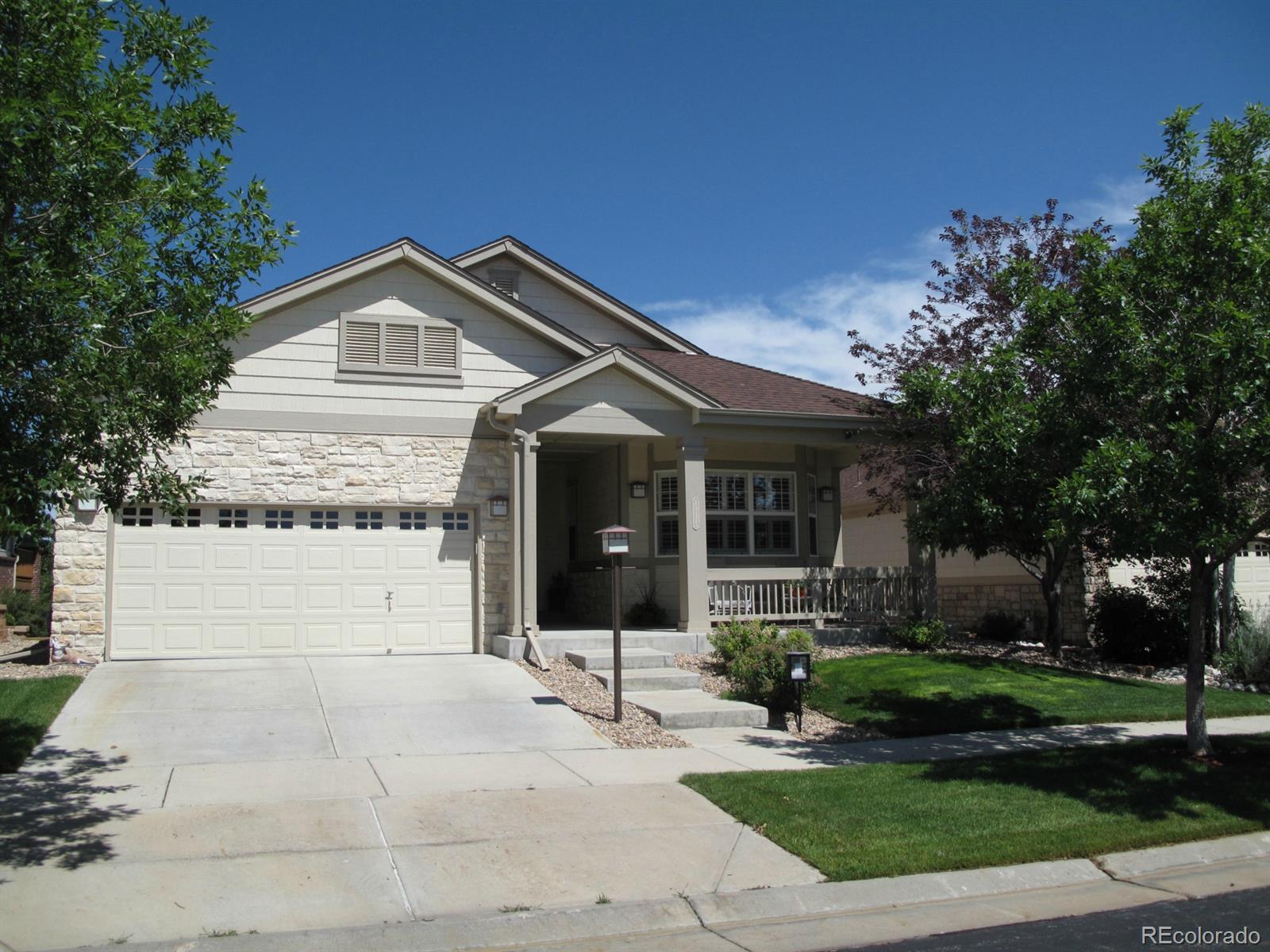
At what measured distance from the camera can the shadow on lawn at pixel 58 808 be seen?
727cm

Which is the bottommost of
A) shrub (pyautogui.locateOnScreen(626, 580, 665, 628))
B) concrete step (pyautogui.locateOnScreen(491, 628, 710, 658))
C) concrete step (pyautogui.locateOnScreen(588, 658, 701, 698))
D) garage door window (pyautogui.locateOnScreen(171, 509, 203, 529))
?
concrete step (pyautogui.locateOnScreen(588, 658, 701, 698))

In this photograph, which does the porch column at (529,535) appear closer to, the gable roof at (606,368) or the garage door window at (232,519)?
the gable roof at (606,368)

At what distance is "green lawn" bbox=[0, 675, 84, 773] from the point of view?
388 inches

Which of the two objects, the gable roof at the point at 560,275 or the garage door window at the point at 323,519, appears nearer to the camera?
the garage door window at the point at 323,519

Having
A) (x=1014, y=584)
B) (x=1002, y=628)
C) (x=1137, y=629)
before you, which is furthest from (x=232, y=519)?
(x=1014, y=584)

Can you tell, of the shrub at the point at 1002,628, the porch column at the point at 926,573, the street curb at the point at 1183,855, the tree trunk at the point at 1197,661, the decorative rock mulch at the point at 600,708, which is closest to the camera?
the street curb at the point at 1183,855

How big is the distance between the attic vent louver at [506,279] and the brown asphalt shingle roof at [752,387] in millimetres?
2603

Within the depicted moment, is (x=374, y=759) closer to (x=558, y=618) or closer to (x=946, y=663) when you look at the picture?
(x=946, y=663)

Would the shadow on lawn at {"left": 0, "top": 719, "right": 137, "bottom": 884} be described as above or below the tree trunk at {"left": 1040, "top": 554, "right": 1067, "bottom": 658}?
below

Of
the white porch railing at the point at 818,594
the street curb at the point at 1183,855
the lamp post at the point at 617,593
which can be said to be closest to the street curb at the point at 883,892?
the street curb at the point at 1183,855

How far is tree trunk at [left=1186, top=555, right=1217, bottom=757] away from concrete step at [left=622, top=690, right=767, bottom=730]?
445 centimetres

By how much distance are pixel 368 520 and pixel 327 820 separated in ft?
27.8

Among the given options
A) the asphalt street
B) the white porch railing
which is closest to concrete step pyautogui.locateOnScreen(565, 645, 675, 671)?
the white porch railing

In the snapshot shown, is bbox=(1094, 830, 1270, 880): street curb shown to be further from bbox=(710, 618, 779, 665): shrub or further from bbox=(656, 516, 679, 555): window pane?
bbox=(656, 516, 679, 555): window pane
